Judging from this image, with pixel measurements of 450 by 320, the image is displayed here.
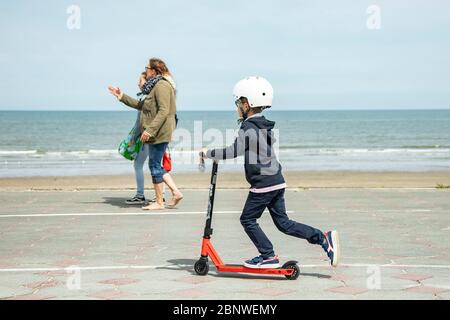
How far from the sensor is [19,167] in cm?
2755

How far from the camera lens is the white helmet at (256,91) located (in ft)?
21.0

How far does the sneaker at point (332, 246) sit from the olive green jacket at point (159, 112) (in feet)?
13.6

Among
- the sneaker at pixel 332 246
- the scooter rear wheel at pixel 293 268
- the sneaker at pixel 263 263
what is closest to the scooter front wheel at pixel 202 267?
the sneaker at pixel 263 263

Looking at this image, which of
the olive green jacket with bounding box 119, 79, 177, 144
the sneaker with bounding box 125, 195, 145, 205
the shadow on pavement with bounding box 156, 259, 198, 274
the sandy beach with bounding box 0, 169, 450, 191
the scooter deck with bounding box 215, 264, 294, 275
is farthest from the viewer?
the sandy beach with bounding box 0, 169, 450, 191

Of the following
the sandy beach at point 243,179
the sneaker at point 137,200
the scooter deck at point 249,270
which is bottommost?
the sandy beach at point 243,179

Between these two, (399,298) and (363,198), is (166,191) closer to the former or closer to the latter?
(363,198)

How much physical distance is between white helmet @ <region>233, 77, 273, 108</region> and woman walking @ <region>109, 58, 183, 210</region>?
3.90m

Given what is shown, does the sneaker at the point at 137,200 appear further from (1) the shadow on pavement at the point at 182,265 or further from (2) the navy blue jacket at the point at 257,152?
(2) the navy blue jacket at the point at 257,152

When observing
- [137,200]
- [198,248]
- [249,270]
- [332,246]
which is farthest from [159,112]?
[332,246]

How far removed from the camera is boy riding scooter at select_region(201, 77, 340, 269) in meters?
6.39

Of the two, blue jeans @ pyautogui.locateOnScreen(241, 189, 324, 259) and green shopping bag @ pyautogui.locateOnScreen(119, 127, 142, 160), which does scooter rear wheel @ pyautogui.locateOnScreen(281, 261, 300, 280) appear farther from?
green shopping bag @ pyautogui.locateOnScreen(119, 127, 142, 160)

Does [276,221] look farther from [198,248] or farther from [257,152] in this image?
[198,248]

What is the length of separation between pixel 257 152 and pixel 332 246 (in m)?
0.99

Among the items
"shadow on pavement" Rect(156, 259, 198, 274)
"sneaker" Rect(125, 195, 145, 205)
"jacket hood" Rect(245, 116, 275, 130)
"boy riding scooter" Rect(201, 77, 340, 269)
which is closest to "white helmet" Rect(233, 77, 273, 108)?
"boy riding scooter" Rect(201, 77, 340, 269)
